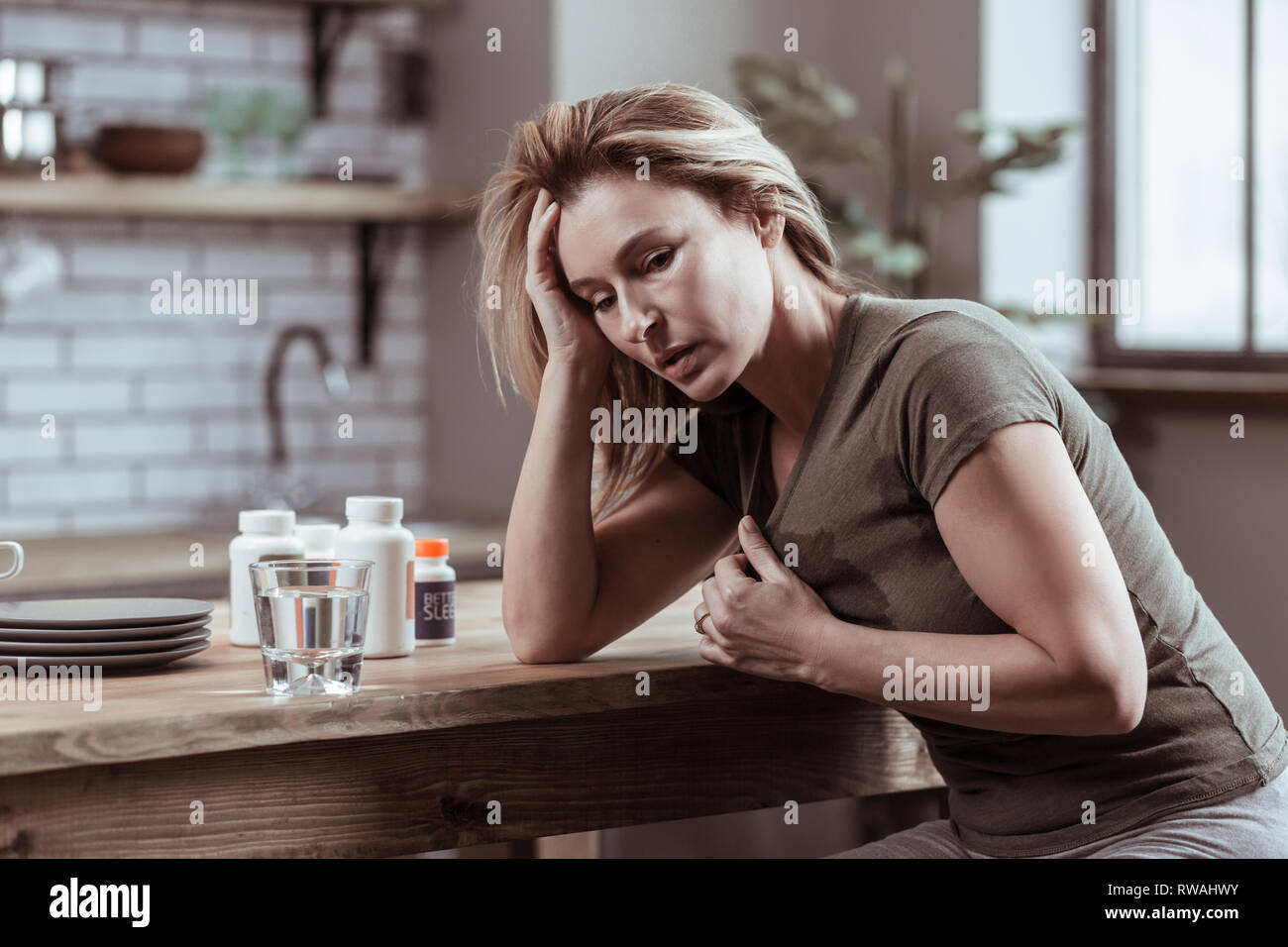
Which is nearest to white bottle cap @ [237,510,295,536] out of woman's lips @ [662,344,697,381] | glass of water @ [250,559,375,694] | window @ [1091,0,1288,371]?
glass of water @ [250,559,375,694]

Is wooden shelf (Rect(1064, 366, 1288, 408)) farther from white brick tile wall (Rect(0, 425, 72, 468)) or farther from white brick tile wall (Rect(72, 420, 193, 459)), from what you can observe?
white brick tile wall (Rect(0, 425, 72, 468))

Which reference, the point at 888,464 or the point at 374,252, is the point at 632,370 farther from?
the point at 374,252

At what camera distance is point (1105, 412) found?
11.4 ft

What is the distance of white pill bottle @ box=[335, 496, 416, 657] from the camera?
62.8 inches

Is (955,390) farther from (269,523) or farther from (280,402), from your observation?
(280,402)

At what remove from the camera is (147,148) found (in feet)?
11.3

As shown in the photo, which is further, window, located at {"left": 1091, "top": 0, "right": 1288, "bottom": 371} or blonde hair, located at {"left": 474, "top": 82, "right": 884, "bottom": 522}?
window, located at {"left": 1091, "top": 0, "right": 1288, "bottom": 371}

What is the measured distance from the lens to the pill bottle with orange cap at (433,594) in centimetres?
169

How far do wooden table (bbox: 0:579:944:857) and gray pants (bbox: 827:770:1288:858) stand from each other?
336mm

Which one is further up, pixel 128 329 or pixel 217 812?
pixel 128 329

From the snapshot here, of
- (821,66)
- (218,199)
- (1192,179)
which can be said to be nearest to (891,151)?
(821,66)

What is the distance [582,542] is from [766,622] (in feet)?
0.86
